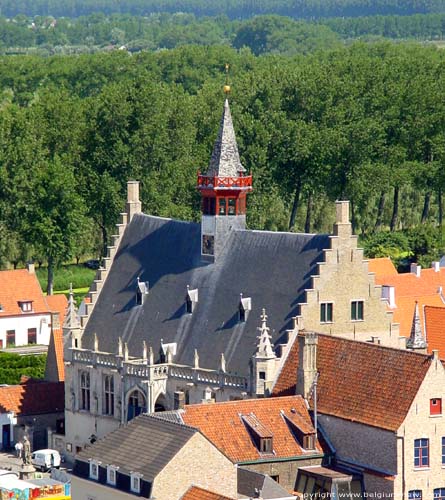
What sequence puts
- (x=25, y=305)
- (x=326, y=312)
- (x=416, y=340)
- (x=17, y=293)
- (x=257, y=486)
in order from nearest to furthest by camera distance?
(x=257, y=486)
(x=326, y=312)
(x=416, y=340)
(x=25, y=305)
(x=17, y=293)

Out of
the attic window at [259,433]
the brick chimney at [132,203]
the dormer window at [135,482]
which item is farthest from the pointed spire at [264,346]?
the brick chimney at [132,203]

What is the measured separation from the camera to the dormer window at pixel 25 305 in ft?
463

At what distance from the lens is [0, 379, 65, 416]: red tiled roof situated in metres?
104

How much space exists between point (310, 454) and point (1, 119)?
90.2 metres

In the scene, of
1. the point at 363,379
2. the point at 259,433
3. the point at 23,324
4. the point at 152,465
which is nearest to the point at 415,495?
the point at 363,379

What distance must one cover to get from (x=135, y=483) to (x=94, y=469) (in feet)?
11.5

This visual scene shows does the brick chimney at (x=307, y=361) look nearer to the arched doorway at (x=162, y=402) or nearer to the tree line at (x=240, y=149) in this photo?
the arched doorway at (x=162, y=402)

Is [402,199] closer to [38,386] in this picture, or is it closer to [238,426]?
[38,386]

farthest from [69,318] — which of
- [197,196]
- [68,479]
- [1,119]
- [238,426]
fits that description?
[1,119]

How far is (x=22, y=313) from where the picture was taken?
463ft

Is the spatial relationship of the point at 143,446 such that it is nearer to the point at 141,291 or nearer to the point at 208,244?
the point at 208,244

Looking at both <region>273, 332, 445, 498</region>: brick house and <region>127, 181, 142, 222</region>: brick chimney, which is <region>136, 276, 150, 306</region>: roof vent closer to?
<region>127, 181, 142, 222</region>: brick chimney

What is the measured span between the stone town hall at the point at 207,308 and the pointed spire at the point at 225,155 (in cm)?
5

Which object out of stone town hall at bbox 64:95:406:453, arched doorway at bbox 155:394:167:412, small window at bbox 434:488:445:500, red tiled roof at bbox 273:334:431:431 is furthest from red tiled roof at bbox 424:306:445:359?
small window at bbox 434:488:445:500
